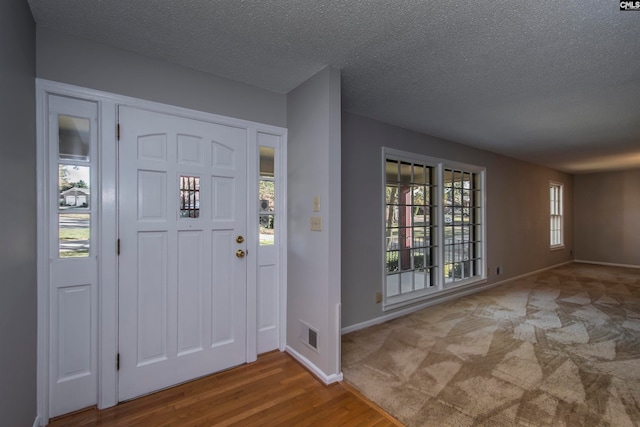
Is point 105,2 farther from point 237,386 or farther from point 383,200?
point 383,200

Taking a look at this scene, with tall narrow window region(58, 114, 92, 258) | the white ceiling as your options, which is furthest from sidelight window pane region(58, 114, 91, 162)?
the white ceiling

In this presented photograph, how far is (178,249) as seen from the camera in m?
2.22

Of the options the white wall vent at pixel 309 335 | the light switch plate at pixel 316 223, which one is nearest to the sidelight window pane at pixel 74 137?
the light switch plate at pixel 316 223

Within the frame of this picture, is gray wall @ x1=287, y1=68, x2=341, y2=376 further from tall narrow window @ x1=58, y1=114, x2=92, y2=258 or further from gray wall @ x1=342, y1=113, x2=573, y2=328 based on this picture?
tall narrow window @ x1=58, y1=114, x2=92, y2=258

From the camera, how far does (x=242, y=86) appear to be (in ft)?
8.27

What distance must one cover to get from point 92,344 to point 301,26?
2.48m

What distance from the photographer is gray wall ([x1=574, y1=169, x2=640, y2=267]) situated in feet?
22.2

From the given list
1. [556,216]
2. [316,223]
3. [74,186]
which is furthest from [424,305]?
[556,216]

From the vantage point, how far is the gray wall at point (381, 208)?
3.26 meters

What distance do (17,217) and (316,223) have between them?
1752 millimetres

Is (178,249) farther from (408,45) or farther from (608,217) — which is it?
(608,217)

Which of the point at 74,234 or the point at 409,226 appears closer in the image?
the point at 74,234

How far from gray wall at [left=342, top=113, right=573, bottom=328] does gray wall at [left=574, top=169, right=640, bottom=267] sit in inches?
72.8

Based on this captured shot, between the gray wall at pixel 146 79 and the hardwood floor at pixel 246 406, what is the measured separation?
215cm
